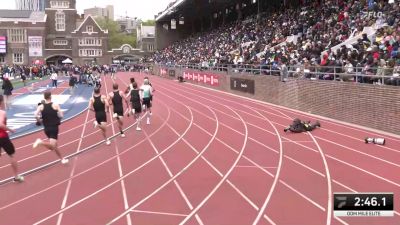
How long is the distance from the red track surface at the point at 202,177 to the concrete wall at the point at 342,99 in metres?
0.70

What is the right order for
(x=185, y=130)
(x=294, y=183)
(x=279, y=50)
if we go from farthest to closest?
(x=279, y=50)
(x=185, y=130)
(x=294, y=183)

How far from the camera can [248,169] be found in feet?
34.1

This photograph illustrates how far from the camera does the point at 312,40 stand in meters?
24.6

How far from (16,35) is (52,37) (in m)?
6.94

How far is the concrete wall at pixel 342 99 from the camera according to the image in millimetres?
15023

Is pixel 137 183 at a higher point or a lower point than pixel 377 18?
lower

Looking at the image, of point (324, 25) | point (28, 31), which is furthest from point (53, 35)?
point (324, 25)

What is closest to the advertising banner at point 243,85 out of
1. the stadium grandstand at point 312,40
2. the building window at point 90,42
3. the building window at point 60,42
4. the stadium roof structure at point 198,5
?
the stadium grandstand at point 312,40

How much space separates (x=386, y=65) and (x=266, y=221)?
403 inches

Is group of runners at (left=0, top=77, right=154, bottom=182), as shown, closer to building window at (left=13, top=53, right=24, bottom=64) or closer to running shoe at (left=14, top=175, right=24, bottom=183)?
running shoe at (left=14, top=175, right=24, bottom=183)

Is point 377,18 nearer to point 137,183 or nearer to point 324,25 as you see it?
point 324,25

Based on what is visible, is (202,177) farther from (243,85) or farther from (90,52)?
(90,52)

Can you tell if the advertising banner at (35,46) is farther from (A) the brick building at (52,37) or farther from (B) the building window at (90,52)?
(B) the building window at (90,52)

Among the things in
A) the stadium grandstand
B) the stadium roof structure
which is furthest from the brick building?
the stadium grandstand
